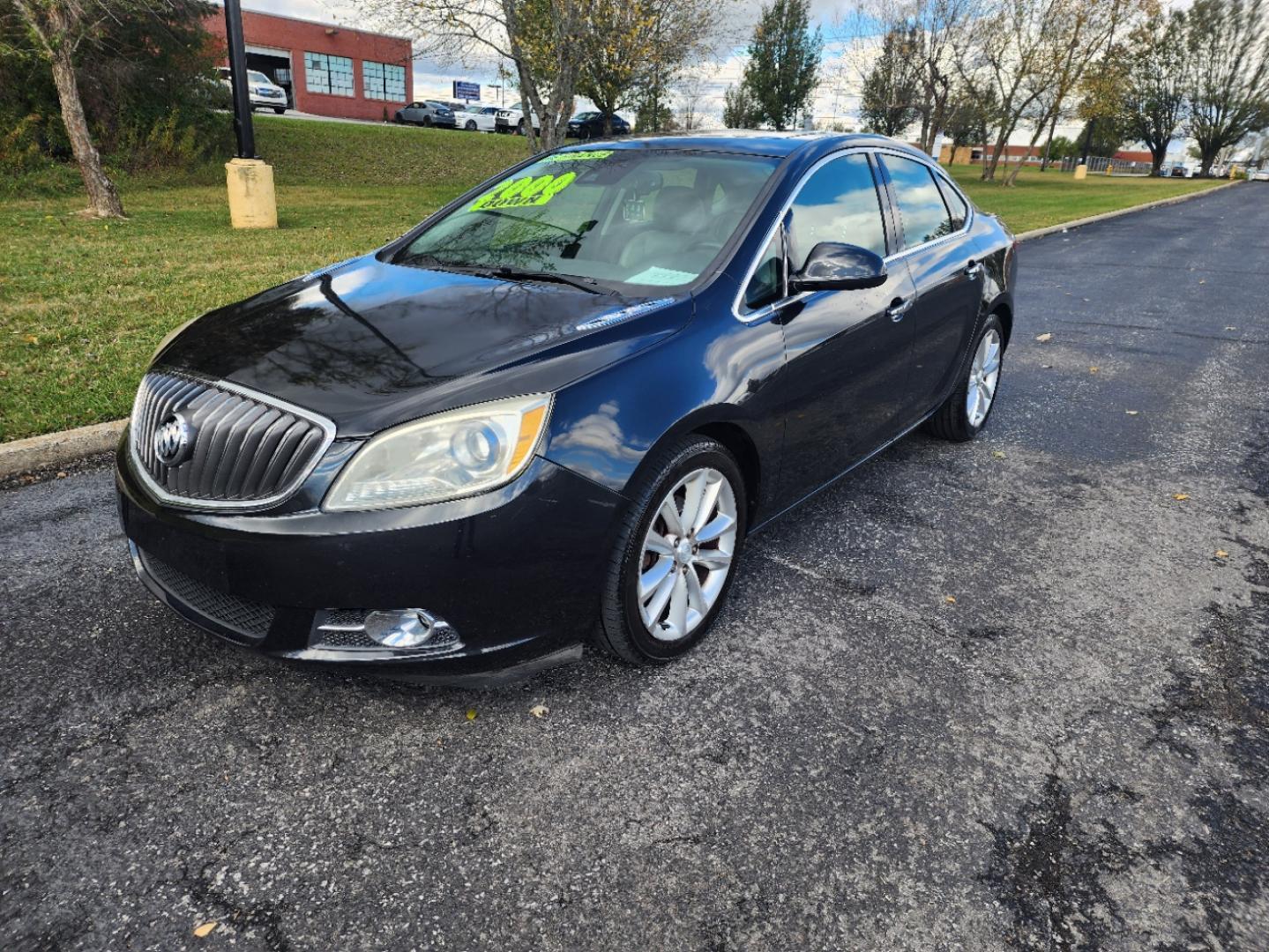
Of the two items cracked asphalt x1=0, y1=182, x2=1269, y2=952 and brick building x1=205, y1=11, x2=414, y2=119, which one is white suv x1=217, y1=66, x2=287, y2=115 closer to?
brick building x1=205, y1=11, x2=414, y2=119

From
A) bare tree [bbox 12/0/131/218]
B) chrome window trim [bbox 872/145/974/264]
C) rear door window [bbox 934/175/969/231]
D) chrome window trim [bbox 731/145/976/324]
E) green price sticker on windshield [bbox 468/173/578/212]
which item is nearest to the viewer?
chrome window trim [bbox 731/145/976/324]

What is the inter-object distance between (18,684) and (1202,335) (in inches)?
392

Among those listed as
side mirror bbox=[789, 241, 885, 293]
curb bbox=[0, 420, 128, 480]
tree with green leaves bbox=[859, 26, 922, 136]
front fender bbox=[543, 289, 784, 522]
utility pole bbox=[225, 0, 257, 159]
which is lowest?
curb bbox=[0, 420, 128, 480]

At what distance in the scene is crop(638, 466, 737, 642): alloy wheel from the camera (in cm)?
271

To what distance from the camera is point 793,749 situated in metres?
2.50

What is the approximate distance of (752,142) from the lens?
3688 mm

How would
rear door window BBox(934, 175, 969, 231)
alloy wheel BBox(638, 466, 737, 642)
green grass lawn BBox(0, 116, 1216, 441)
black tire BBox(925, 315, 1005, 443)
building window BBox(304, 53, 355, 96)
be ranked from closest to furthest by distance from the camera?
alloy wheel BBox(638, 466, 737, 642), rear door window BBox(934, 175, 969, 231), black tire BBox(925, 315, 1005, 443), green grass lawn BBox(0, 116, 1216, 441), building window BBox(304, 53, 355, 96)

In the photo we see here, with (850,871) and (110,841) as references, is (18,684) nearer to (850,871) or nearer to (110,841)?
(110,841)

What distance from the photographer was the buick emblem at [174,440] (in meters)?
2.42

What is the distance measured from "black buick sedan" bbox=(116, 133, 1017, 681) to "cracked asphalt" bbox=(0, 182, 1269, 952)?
302 millimetres

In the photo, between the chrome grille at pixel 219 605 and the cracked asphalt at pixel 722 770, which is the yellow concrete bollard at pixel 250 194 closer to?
the cracked asphalt at pixel 722 770

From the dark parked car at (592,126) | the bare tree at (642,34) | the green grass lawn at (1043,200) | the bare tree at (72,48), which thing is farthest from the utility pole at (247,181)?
the dark parked car at (592,126)

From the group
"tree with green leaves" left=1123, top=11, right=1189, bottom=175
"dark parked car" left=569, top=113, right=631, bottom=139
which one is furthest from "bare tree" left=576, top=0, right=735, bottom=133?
"tree with green leaves" left=1123, top=11, right=1189, bottom=175

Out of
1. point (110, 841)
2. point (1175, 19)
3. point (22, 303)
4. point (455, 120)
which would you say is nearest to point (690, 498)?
point (110, 841)
